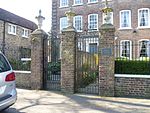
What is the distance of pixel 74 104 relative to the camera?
31.6 ft

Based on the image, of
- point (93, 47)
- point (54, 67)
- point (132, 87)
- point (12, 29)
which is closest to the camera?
point (132, 87)

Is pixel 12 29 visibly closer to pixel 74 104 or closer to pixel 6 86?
pixel 74 104

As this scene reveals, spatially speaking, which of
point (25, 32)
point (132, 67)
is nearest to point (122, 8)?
point (25, 32)

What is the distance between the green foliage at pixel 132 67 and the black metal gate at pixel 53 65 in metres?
3.32

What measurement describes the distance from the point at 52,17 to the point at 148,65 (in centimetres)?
2260

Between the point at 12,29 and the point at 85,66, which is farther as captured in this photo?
the point at 12,29

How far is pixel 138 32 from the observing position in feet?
89.6

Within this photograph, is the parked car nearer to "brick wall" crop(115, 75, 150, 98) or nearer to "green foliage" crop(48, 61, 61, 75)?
"brick wall" crop(115, 75, 150, 98)

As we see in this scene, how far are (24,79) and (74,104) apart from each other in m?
5.08

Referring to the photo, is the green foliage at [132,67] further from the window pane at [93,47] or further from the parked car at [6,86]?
the parked car at [6,86]

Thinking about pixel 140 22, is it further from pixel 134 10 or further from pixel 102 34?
pixel 102 34

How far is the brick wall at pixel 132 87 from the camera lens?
36.1 feet

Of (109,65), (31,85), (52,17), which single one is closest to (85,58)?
(109,65)

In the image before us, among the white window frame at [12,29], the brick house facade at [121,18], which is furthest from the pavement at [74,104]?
the white window frame at [12,29]
